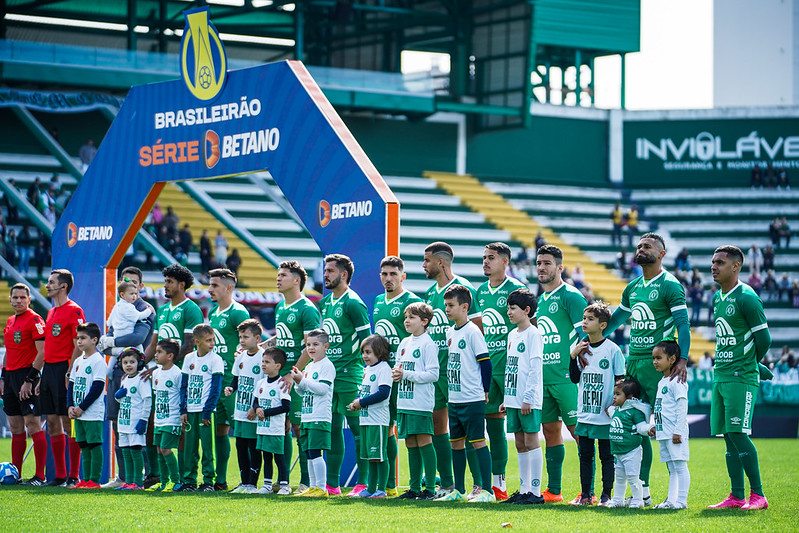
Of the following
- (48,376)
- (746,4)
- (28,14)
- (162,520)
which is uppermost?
(746,4)

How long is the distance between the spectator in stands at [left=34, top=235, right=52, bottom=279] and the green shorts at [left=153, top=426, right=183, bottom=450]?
725 inches

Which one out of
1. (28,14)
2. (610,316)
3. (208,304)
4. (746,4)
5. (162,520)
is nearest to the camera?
(162,520)

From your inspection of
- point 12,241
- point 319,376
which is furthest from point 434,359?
point 12,241

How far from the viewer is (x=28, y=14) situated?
3884 cm

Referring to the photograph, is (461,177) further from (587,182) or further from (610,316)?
(610,316)

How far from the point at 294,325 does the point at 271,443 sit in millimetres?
1245

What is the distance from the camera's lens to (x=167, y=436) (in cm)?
1425

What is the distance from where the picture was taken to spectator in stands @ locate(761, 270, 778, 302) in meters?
39.7

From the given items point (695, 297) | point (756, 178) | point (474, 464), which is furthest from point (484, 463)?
point (756, 178)

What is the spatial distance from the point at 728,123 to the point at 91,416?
3540cm

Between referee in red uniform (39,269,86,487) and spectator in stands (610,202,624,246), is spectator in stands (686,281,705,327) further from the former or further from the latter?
referee in red uniform (39,269,86,487)

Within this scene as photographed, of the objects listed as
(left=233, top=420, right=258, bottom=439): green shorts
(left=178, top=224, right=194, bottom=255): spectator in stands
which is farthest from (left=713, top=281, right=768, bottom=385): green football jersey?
(left=178, top=224, right=194, bottom=255): spectator in stands

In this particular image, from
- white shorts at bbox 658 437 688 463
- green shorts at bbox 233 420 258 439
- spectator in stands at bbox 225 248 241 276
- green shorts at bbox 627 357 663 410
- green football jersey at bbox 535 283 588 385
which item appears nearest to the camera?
white shorts at bbox 658 437 688 463

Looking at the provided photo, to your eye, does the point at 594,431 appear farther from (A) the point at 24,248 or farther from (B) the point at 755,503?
(A) the point at 24,248
